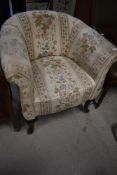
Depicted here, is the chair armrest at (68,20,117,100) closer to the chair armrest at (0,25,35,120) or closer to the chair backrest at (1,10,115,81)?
the chair backrest at (1,10,115,81)

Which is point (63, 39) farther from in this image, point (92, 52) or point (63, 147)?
point (63, 147)

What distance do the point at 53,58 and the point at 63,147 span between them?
698 mm

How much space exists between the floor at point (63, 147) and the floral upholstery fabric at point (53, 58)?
24 cm

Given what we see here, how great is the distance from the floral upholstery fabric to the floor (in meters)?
0.24

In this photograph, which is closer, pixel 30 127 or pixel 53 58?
pixel 30 127

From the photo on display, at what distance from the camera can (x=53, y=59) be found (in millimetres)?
1422

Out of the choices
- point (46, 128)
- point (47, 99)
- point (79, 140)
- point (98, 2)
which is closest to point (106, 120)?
point (79, 140)

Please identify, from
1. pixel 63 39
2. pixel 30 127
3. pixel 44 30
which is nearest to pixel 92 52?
pixel 63 39

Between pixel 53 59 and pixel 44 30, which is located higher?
pixel 44 30

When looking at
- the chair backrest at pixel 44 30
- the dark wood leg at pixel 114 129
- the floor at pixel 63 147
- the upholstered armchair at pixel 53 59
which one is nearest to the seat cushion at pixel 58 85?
the upholstered armchair at pixel 53 59

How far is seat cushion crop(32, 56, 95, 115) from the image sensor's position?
114 centimetres

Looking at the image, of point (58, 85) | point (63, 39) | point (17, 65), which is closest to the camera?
A: point (17, 65)

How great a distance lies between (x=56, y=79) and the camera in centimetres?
123

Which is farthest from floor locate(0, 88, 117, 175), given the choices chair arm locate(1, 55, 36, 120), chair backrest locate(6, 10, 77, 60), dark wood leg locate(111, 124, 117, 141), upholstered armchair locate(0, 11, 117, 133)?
chair backrest locate(6, 10, 77, 60)
